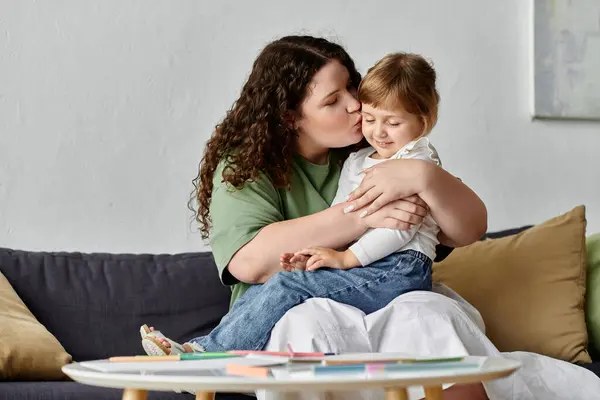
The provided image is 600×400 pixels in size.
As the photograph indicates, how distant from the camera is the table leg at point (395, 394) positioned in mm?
1507

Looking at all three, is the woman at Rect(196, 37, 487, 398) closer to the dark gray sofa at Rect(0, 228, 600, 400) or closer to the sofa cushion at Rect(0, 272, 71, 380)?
the dark gray sofa at Rect(0, 228, 600, 400)

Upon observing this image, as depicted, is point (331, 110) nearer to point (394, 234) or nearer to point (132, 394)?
point (394, 234)

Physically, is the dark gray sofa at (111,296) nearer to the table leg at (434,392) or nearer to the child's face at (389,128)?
the child's face at (389,128)

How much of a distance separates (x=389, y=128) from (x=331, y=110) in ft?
0.67

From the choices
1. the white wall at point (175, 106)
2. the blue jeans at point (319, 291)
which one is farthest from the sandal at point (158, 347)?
the white wall at point (175, 106)

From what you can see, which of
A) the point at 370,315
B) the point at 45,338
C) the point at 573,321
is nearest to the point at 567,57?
the point at 573,321

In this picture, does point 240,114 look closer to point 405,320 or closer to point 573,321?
point 405,320

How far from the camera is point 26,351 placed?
2.16 m

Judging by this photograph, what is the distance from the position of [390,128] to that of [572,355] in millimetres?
799

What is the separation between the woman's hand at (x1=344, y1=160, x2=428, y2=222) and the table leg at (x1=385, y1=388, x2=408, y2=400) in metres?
0.51

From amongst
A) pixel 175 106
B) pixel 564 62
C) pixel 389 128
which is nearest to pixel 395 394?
pixel 389 128

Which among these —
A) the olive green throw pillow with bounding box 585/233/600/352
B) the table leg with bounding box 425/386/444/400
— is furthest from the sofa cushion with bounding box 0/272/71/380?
the olive green throw pillow with bounding box 585/233/600/352

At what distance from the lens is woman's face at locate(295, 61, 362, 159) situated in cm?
226

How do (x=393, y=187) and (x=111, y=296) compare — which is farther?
(x=111, y=296)
